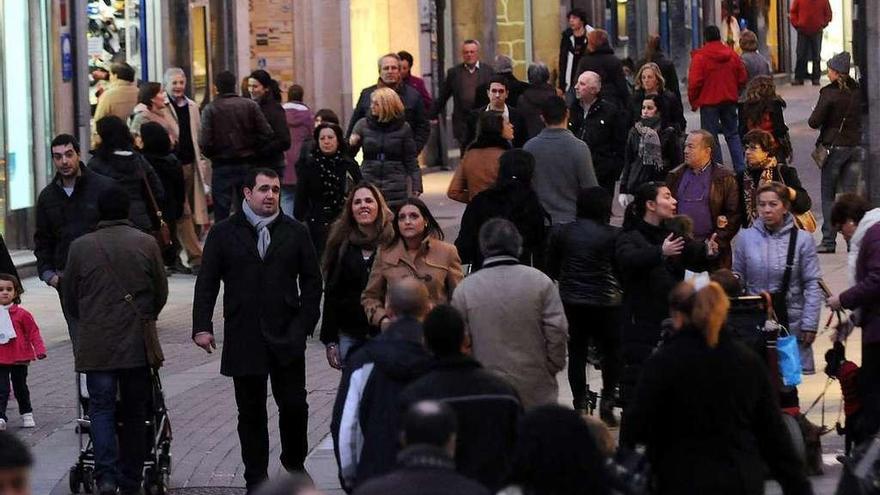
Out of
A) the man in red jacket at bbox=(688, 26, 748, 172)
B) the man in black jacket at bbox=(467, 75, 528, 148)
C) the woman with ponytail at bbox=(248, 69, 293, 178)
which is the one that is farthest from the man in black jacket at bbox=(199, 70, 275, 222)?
the man in red jacket at bbox=(688, 26, 748, 172)

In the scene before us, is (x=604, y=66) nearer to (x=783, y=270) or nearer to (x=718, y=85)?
(x=718, y=85)

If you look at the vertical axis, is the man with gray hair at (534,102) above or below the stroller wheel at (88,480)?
above

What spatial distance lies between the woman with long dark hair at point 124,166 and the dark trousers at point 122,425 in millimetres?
3554

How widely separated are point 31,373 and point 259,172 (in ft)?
14.9

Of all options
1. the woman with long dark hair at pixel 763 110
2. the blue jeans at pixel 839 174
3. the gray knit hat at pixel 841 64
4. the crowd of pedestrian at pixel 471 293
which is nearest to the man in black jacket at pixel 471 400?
the crowd of pedestrian at pixel 471 293

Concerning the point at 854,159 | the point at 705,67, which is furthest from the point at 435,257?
the point at 705,67

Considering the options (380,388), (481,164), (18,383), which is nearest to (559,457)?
(380,388)

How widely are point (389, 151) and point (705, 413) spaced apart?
9.17 m

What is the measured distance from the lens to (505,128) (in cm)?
1575

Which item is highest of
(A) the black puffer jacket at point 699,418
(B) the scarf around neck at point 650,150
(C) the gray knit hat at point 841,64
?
(C) the gray knit hat at point 841,64

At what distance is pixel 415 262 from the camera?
1096cm

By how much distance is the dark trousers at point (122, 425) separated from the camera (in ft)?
36.5

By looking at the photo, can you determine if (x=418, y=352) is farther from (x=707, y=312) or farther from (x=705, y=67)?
(x=705, y=67)

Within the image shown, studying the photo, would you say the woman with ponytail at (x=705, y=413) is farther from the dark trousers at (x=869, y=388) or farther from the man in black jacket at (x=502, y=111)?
the man in black jacket at (x=502, y=111)
